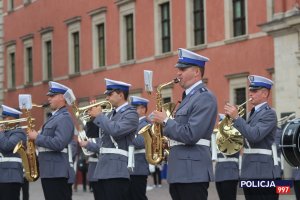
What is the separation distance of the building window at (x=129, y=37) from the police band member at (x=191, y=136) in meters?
26.5

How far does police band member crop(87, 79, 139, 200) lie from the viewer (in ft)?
35.9

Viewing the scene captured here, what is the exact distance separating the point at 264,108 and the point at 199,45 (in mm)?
20002

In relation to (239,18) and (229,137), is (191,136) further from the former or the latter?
(239,18)

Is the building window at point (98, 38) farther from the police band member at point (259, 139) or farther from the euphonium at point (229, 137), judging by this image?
the police band member at point (259, 139)

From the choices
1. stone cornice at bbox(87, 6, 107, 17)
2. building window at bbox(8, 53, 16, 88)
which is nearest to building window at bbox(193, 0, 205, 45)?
stone cornice at bbox(87, 6, 107, 17)

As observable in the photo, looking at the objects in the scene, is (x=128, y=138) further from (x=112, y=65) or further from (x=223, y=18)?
(x=112, y=65)

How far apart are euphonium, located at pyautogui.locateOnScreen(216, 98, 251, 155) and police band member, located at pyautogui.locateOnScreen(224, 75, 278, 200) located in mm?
560

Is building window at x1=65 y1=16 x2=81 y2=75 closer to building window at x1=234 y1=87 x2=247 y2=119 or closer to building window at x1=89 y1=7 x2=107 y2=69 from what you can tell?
building window at x1=89 y1=7 x2=107 y2=69

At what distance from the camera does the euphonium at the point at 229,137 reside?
1202cm

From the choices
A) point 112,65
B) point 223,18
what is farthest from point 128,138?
point 112,65

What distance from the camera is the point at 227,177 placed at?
1531 centimetres

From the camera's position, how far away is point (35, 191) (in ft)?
90.3

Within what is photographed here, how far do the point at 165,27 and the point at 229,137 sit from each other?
2131 centimetres

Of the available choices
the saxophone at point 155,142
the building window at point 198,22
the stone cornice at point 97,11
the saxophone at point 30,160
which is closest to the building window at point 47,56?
the stone cornice at point 97,11
